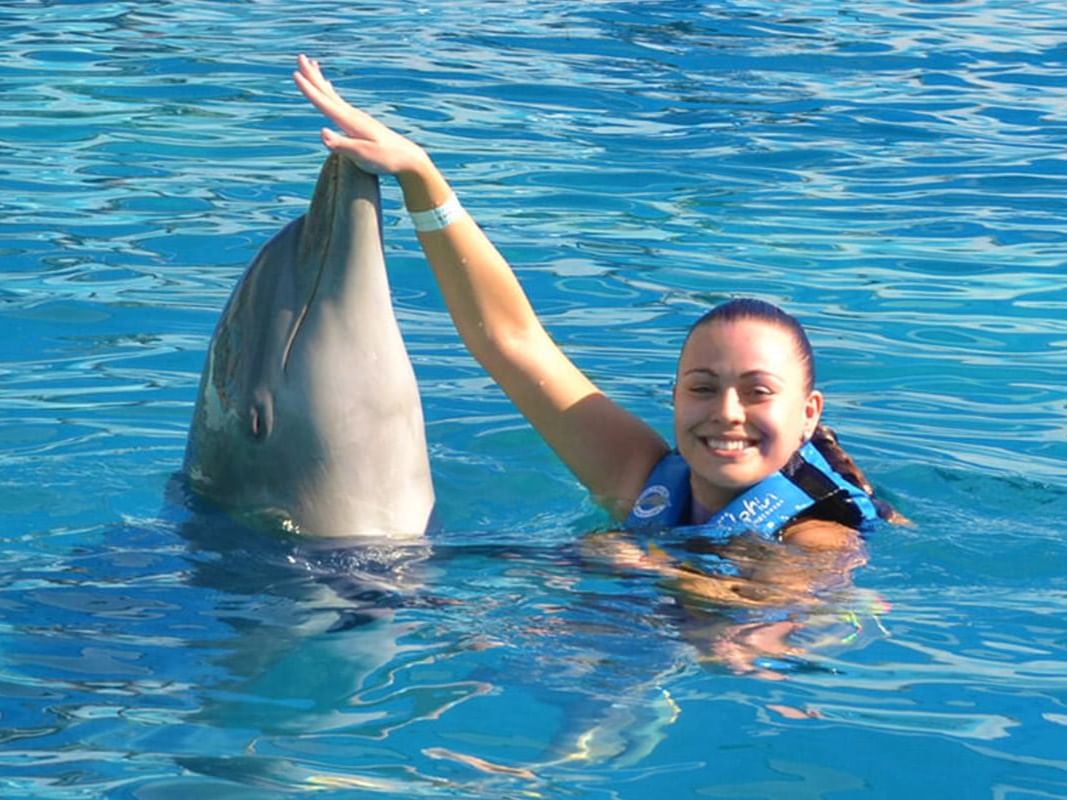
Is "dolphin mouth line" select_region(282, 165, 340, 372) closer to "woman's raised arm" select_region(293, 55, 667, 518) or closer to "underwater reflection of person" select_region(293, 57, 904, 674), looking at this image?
"underwater reflection of person" select_region(293, 57, 904, 674)

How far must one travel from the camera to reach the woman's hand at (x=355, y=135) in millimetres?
5035

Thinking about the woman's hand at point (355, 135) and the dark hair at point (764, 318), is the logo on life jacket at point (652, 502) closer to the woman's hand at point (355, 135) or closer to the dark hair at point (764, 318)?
the dark hair at point (764, 318)

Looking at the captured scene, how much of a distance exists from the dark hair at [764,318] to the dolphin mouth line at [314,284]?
1.01 m

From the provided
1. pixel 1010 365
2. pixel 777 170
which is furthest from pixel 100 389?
pixel 777 170

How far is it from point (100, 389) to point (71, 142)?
4829 mm

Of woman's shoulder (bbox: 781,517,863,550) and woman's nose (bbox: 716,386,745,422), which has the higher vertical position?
woman's nose (bbox: 716,386,745,422)

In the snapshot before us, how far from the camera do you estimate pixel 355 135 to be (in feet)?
16.7

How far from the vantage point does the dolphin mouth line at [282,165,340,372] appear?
203 inches

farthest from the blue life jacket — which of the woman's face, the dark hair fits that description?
the dark hair

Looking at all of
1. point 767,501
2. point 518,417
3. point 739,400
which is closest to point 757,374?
point 739,400

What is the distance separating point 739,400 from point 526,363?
2.35 ft

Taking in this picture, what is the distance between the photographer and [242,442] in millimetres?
5422

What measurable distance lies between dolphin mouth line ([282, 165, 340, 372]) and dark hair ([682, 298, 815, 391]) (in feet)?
3.33

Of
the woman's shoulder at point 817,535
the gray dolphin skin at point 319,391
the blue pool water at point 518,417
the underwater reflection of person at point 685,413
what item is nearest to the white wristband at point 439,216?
the underwater reflection of person at point 685,413
